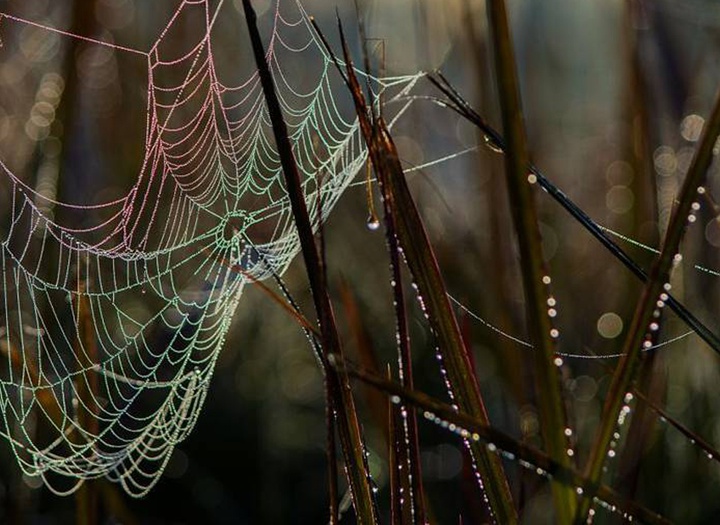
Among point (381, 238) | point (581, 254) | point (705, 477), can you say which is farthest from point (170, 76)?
point (705, 477)

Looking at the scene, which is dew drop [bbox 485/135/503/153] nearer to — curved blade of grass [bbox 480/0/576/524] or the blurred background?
curved blade of grass [bbox 480/0/576/524]

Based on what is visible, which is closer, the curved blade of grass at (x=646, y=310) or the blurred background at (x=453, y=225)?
the curved blade of grass at (x=646, y=310)

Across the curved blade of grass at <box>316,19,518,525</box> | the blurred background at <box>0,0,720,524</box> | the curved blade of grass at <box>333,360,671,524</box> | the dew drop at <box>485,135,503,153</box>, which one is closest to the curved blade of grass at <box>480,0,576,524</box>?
the curved blade of grass at <box>333,360,671,524</box>

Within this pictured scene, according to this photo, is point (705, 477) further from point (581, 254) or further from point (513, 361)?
point (581, 254)

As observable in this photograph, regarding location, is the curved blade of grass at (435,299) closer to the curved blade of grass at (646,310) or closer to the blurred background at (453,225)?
the curved blade of grass at (646,310)

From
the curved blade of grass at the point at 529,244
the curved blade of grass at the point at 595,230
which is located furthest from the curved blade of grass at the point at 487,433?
the curved blade of grass at the point at 595,230

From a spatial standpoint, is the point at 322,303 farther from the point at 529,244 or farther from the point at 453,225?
the point at 453,225
